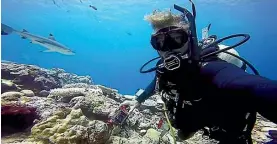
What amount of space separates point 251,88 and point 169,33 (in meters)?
1.30

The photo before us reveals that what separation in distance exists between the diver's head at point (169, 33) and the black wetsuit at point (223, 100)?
38 cm

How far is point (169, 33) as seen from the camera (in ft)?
9.75

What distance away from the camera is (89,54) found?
190 meters

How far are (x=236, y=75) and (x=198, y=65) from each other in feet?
1.77

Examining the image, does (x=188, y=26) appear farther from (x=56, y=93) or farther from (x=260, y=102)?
(x=56, y=93)

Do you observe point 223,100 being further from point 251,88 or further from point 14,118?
point 14,118

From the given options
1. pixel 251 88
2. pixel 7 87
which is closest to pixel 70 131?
pixel 251 88

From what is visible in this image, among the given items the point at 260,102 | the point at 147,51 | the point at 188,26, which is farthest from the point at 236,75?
the point at 147,51

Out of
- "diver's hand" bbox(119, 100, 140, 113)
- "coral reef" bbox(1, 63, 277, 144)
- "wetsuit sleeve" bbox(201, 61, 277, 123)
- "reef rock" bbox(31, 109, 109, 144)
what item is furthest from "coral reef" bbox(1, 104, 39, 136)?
"wetsuit sleeve" bbox(201, 61, 277, 123)

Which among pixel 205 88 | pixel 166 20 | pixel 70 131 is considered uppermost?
pixel 166 20

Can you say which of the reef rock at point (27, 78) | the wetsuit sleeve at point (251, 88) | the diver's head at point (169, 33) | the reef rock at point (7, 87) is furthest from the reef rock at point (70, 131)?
the reef rock at point (27, 78)

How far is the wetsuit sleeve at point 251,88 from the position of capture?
1802mm

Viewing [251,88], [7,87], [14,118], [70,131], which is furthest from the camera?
[7,87]

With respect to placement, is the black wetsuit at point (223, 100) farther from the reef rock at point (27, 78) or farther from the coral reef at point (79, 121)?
the reef rock at point (27, 78)
